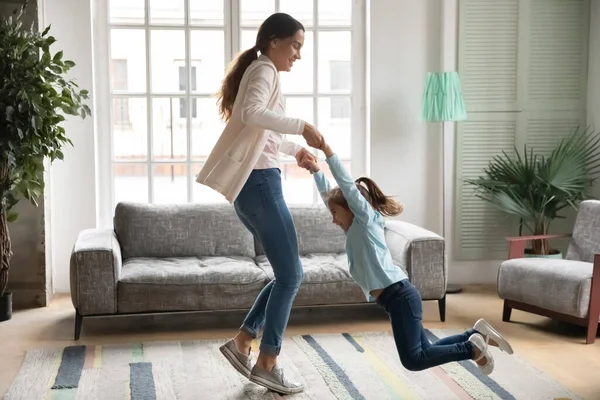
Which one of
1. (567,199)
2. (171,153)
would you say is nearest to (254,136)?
(171,153)

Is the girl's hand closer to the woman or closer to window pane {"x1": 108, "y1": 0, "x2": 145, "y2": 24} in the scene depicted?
the woman

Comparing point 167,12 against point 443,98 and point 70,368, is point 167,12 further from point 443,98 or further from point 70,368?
point 70,368

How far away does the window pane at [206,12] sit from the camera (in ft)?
18.6

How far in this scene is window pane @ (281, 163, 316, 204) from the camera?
5898 mm

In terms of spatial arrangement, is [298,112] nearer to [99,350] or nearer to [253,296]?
[253,296]

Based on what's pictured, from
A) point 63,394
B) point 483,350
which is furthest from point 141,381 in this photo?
point 483,350

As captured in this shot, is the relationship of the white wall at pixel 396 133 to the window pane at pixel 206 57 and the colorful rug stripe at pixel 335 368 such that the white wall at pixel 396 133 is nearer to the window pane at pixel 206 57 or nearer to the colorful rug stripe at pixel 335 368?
the window pane at pixel 206 57

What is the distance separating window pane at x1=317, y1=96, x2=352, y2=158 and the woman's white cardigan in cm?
251

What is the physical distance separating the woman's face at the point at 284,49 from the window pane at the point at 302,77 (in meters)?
2.41

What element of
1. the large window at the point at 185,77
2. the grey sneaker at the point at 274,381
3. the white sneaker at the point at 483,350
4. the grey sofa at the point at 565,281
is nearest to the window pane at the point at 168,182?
the large window at the point at 185,77

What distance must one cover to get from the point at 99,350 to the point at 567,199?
10.2 ft

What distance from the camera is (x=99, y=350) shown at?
14.0 ft

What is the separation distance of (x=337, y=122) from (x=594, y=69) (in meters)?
1.79

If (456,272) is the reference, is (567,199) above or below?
above
